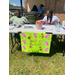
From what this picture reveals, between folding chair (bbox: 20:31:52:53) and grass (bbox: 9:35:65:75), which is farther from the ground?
folding chair (bbox: 20:31:52:53)

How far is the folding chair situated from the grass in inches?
13.5

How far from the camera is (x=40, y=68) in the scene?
1.79 metres

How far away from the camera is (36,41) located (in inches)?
74.0

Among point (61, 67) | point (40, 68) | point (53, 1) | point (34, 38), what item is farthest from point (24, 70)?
point (53, 1)

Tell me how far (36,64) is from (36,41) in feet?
2.14

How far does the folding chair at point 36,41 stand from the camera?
1.80 metres

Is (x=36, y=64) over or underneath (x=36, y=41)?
underneath

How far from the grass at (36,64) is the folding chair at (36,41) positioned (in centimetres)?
34

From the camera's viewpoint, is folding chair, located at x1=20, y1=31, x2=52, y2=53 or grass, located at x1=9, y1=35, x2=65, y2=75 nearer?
grass, located at x1=9, y1=35, x2=65, y2=75

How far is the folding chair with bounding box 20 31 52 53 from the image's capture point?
1.80 metres

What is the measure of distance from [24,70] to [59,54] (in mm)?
1269

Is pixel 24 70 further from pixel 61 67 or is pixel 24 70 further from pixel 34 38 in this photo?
pixel 61 67
